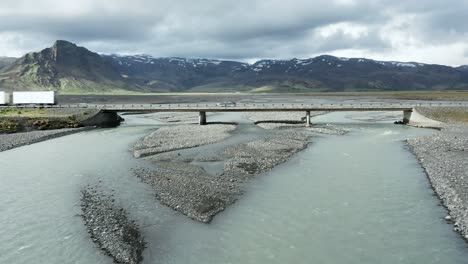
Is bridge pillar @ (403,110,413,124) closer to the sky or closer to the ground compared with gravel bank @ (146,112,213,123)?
closer to the sky

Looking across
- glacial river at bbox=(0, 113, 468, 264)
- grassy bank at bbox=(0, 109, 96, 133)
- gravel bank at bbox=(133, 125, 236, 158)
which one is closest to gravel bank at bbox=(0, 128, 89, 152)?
grassy bank at bbox=(0, 109, 96, 133)

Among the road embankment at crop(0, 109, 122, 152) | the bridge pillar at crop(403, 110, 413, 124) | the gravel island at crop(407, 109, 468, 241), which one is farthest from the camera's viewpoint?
the bridge pillar at crop(403, 110, 413, 124)

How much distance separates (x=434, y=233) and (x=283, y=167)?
1964cm

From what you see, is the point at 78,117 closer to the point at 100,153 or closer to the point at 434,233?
the point at 100,153

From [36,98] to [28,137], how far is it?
39082 millimetres

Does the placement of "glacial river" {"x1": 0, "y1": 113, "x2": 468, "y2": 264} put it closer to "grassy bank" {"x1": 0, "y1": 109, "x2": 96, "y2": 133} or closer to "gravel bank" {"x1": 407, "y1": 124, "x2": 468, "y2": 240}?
"gravel bank" {"x1": 407, "y1": 124, "x2": 468, "y2": 240}

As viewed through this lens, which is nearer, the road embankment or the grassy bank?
the road embankment

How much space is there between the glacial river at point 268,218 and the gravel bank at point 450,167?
→ 89 centimetres

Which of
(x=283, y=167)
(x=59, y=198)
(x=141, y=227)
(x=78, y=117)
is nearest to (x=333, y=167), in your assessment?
(x=283, y=167)

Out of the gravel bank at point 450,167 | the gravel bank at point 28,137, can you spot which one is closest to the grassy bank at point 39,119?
the gravel bank at point 28,137

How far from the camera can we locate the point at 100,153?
165ft

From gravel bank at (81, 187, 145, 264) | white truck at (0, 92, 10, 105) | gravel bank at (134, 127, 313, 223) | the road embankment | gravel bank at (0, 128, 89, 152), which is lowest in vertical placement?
gravel bank at (81, 187, 145, 264)

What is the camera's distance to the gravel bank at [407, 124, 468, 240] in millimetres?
25788

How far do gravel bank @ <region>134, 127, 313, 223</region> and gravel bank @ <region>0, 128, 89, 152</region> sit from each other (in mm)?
21033
